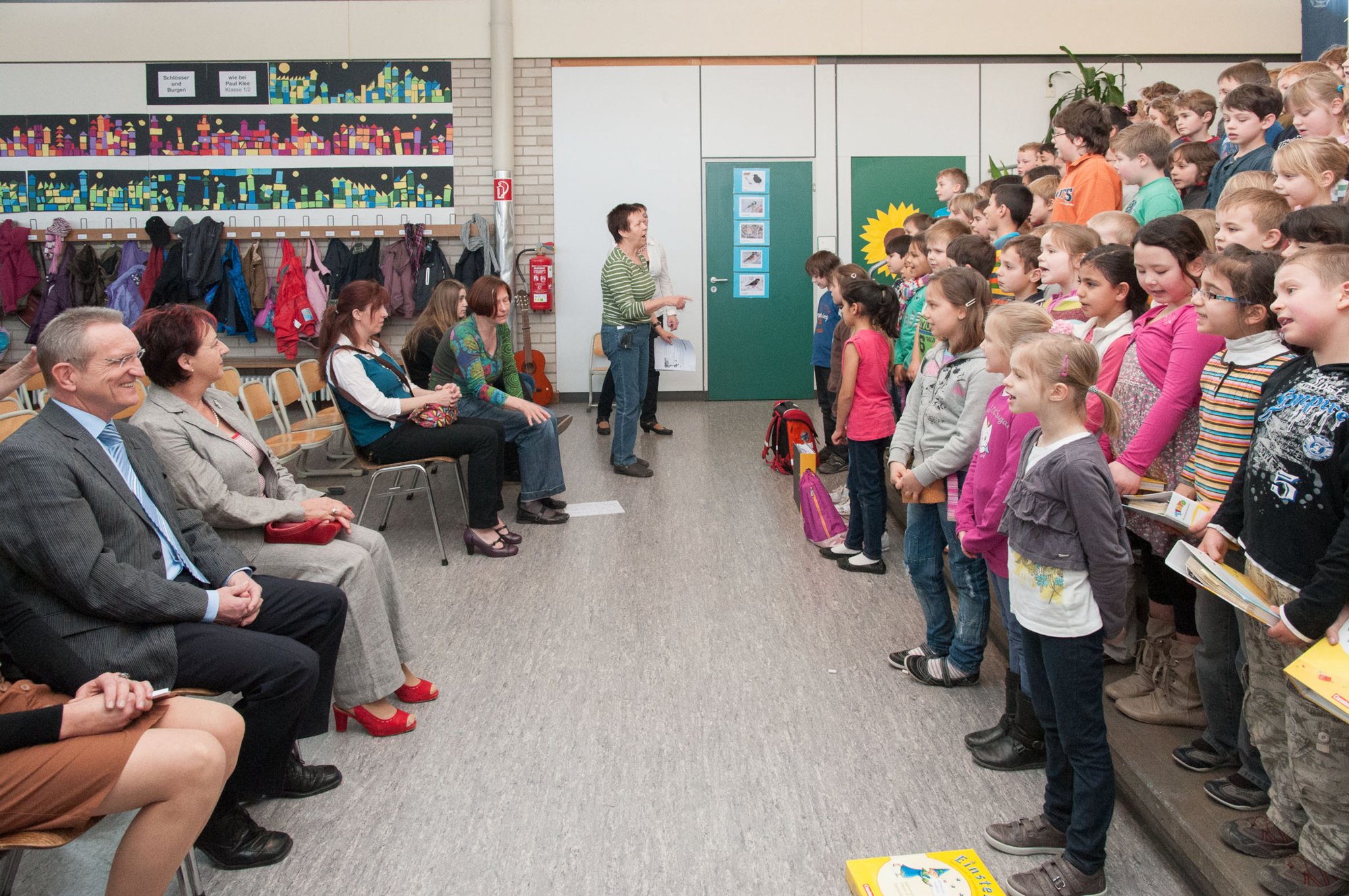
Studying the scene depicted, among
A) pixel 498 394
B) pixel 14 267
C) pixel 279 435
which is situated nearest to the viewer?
pixel 498 394

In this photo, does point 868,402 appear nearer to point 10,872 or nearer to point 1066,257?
point 1066,257

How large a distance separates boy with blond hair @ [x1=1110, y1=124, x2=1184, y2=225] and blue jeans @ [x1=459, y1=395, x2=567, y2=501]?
2.77 metres

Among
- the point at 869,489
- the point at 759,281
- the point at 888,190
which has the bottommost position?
the point at 869,489

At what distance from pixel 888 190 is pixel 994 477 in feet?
22.1

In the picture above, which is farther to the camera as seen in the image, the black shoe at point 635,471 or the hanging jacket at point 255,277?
the hanging jacket at point 255,277

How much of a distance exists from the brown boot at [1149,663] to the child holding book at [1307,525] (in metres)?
0.70

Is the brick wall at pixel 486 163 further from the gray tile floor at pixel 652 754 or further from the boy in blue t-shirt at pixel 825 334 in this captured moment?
the gray tile floor at pixel 652 754

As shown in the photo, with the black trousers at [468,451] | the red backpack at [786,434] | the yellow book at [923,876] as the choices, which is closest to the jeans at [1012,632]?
the yellow book at [923,876]

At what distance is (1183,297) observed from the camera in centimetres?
252

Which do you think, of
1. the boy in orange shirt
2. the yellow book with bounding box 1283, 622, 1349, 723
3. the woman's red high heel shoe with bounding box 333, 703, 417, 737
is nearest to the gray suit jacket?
the woman's red high heel shoe with bounding box 333, 703, 417, 737

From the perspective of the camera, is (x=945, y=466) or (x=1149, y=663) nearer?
(x=1149, y=663)

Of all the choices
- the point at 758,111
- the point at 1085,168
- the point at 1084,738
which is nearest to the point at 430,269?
the point at 758,111

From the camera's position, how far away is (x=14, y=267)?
8.45 metres

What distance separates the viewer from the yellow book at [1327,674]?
5.20ft
